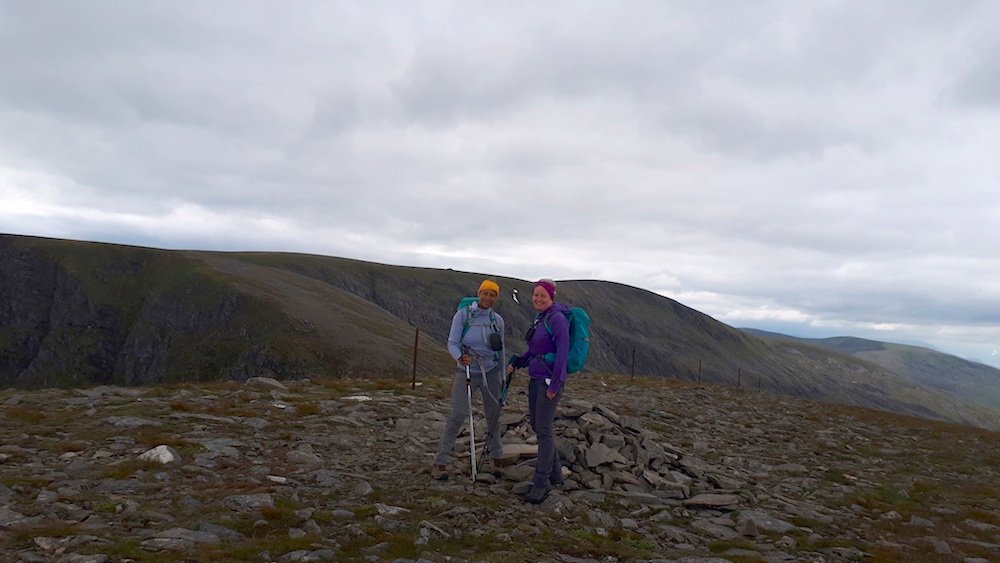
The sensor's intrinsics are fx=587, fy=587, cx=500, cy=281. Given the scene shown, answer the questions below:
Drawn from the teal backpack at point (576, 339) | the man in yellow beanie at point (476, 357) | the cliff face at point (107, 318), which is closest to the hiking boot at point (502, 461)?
the man in yellow beanie at point (476, 357)

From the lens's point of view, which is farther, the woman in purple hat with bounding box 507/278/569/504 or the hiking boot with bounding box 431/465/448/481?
the hiking boot with bounding box 431/465/448/481

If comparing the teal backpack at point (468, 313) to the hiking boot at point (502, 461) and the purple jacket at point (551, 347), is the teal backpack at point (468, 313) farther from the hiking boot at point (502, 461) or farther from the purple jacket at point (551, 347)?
the hiking boot at point (502, 461)

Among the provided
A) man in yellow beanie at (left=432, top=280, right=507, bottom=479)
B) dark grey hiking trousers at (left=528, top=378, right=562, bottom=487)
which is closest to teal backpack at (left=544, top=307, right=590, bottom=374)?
dark grey hiking trousers at (left=528, top=378, right=562, bottom=487)

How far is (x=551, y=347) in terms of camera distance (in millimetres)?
10852

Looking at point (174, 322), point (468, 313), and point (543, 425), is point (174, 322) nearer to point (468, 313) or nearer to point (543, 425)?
point (468, 313)

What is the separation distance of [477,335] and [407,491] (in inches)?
129

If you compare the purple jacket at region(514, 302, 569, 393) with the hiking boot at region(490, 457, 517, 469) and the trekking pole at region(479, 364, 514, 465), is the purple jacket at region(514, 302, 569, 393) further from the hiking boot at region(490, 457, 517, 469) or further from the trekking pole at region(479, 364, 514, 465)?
the hiking boot at region(490, 457, 517, 469)

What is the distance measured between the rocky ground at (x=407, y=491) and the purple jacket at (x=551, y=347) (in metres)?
2.49

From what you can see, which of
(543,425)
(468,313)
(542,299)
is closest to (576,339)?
(542,299)

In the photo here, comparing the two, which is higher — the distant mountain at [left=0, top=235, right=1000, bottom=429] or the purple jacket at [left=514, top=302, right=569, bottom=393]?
the purple jacket at [left=514, top=302, right=569, bottom=393]

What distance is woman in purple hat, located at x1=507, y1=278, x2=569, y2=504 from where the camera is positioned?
10.5 meters

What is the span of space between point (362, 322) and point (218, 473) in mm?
103156

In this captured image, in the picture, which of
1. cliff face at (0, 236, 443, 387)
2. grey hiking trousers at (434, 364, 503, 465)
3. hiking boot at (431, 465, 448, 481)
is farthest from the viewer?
cliff face at (0, 236, 443, 387)

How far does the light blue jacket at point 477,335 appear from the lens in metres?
11.7
